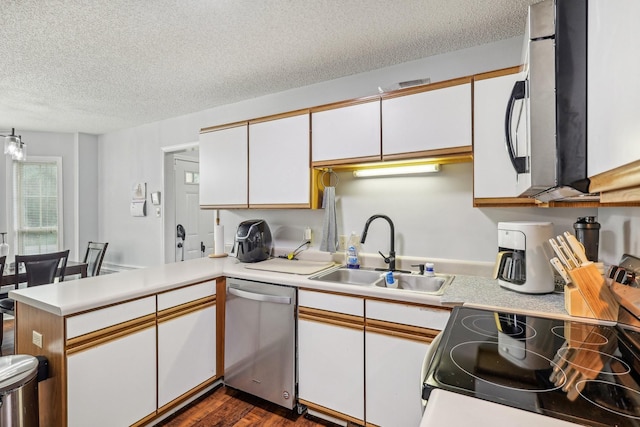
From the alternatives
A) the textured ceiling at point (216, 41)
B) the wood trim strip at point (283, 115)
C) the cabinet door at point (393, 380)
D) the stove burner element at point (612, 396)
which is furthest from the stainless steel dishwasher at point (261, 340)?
the textured ceiling at point (216, 41)

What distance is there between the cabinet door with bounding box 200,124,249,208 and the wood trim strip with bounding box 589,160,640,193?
2298 mm

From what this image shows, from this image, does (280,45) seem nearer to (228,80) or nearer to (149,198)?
(228,80)

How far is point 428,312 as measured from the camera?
162cm

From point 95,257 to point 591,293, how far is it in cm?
450

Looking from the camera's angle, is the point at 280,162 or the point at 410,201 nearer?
the point at 410,201

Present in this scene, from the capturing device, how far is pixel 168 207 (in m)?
3.87

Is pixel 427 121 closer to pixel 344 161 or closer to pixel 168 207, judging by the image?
pixel 344 161

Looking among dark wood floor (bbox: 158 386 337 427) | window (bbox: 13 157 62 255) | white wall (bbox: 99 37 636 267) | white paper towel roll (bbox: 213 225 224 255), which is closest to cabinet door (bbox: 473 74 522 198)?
white wall (bbox: 99 37 636 267)

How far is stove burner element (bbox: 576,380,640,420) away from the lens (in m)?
0.67

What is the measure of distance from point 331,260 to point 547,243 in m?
1.45

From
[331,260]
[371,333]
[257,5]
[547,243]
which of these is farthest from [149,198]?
[547,243]

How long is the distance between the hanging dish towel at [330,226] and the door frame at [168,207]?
7.62 feet

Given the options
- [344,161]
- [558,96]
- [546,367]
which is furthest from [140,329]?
[558,96]

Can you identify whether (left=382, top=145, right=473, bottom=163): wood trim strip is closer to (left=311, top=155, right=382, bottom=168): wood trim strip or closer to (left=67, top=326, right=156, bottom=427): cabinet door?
(left=311, top=155, right=382, bottom=168): wood trim strip
